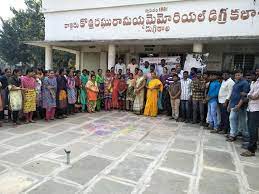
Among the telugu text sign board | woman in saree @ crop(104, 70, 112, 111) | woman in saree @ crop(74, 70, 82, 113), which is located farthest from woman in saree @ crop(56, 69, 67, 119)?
the telugu text sign board

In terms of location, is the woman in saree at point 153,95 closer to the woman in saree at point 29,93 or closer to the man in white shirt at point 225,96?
the man in white shirt at point 225,96

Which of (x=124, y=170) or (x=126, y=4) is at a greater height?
(x=126, y=4)

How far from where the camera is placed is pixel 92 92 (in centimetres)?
952

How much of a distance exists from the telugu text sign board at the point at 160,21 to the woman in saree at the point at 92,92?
145 inches

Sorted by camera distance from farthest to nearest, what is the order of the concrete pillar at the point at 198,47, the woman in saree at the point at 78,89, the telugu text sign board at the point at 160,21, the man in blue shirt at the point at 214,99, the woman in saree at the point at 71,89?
the concrete pillar at the point at 198,47 → the telugu text sign board at the point at 160,21 → the woman in saree at the point at 78,89 → the woman in saree at the point at 71,89 → the man in blue shirt at the point at 214,99

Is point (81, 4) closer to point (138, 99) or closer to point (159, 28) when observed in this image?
point (159, 28)

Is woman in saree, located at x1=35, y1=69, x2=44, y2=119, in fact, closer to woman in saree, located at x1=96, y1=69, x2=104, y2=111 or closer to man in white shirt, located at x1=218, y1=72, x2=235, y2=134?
woman in saree, located at x1=96, y1=69, x2=104, y2=111

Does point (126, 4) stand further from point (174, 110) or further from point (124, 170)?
point (124, 170)

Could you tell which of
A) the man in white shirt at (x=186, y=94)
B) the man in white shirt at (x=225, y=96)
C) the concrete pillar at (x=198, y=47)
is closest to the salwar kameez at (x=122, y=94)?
the man in white shirt at (x=186, y=94)

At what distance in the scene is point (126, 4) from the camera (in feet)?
39.5

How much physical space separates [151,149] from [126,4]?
8462 mm

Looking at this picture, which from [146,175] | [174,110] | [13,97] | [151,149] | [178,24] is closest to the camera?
[146,175]

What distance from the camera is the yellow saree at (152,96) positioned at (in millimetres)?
9047

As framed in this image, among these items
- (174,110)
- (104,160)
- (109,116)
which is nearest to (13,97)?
(109,116)
